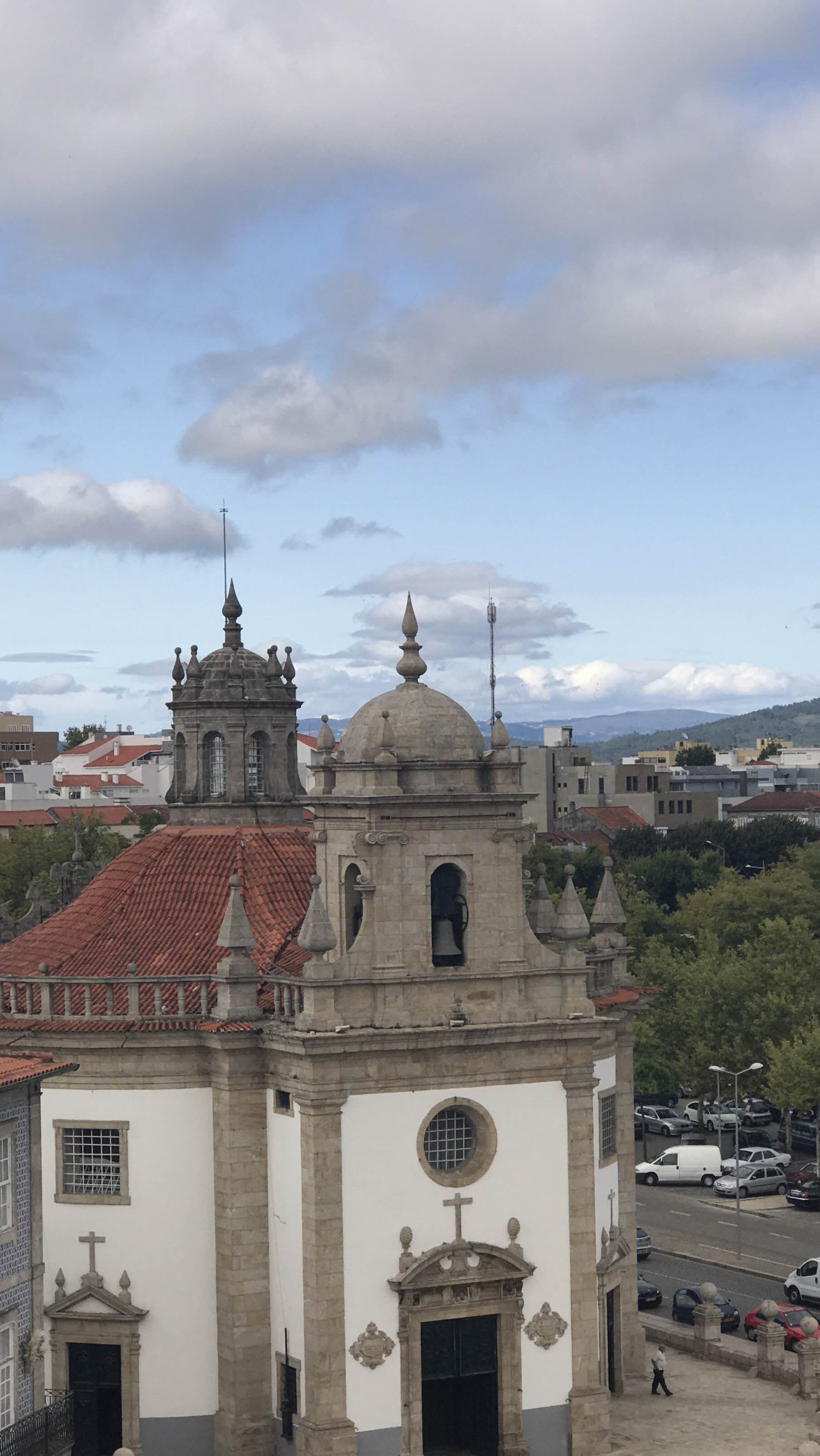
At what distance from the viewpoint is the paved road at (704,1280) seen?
7188 centimetres

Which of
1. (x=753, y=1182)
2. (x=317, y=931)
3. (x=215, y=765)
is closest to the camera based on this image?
(x=317, y=931)

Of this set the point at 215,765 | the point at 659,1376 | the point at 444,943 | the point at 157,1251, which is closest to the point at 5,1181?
the point at 157,1251

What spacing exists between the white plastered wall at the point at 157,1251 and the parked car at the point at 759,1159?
1705 inches

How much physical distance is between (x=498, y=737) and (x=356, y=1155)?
1084 centimetres

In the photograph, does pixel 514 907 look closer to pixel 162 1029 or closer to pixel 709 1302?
pixel 162 1029

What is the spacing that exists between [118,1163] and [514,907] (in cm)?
1164

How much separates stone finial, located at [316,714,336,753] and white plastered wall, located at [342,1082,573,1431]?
29.0ft

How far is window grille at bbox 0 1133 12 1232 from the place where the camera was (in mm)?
43438

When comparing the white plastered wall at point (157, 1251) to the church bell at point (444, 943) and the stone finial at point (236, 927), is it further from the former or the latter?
the church bell at point (444, 943)

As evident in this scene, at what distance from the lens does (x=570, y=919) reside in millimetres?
54656

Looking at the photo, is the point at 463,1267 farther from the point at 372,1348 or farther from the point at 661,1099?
the point at 661,1099

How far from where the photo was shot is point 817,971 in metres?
105

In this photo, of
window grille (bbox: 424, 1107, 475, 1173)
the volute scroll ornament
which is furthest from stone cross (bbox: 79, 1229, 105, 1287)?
window grille (bbox: 424, 1107, 475, 1173)

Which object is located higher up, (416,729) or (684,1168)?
(416,729)
